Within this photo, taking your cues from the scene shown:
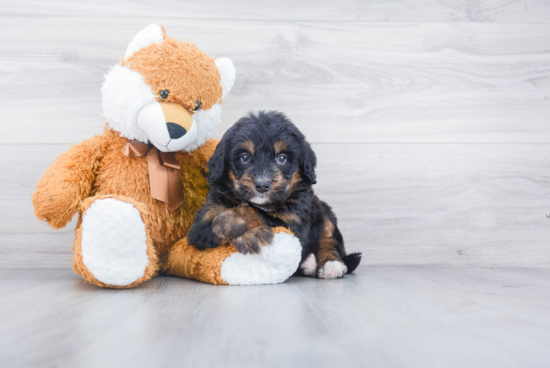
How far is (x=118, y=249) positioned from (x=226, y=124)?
84cm

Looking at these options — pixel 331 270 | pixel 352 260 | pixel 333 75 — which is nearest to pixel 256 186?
pixel 331 270

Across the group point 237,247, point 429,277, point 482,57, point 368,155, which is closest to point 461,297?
point 429,277

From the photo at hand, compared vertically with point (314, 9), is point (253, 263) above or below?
below

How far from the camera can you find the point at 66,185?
1338mm

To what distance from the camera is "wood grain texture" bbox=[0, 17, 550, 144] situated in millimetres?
1852

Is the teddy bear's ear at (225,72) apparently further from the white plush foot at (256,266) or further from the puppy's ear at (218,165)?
the white plush foot at (256,266)

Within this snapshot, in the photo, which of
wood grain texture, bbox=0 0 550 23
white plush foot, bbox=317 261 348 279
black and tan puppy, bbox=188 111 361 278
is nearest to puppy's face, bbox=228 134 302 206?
black and tan puppy, bbox=188 111 361 278

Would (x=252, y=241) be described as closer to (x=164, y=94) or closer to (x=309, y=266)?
(x=309, y=266)

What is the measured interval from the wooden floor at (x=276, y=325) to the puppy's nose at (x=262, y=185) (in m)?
0.30

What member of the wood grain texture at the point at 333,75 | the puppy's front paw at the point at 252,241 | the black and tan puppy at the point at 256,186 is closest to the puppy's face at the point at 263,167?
the black and tan puppy at the point at 256,186

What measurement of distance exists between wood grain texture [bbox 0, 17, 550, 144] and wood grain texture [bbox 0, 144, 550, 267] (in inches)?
3.0

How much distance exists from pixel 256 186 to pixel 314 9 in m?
1.08

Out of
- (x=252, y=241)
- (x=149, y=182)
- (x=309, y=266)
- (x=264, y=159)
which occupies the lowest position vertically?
(x=309, y=266)

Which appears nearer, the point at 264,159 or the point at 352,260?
the point at 264,159
